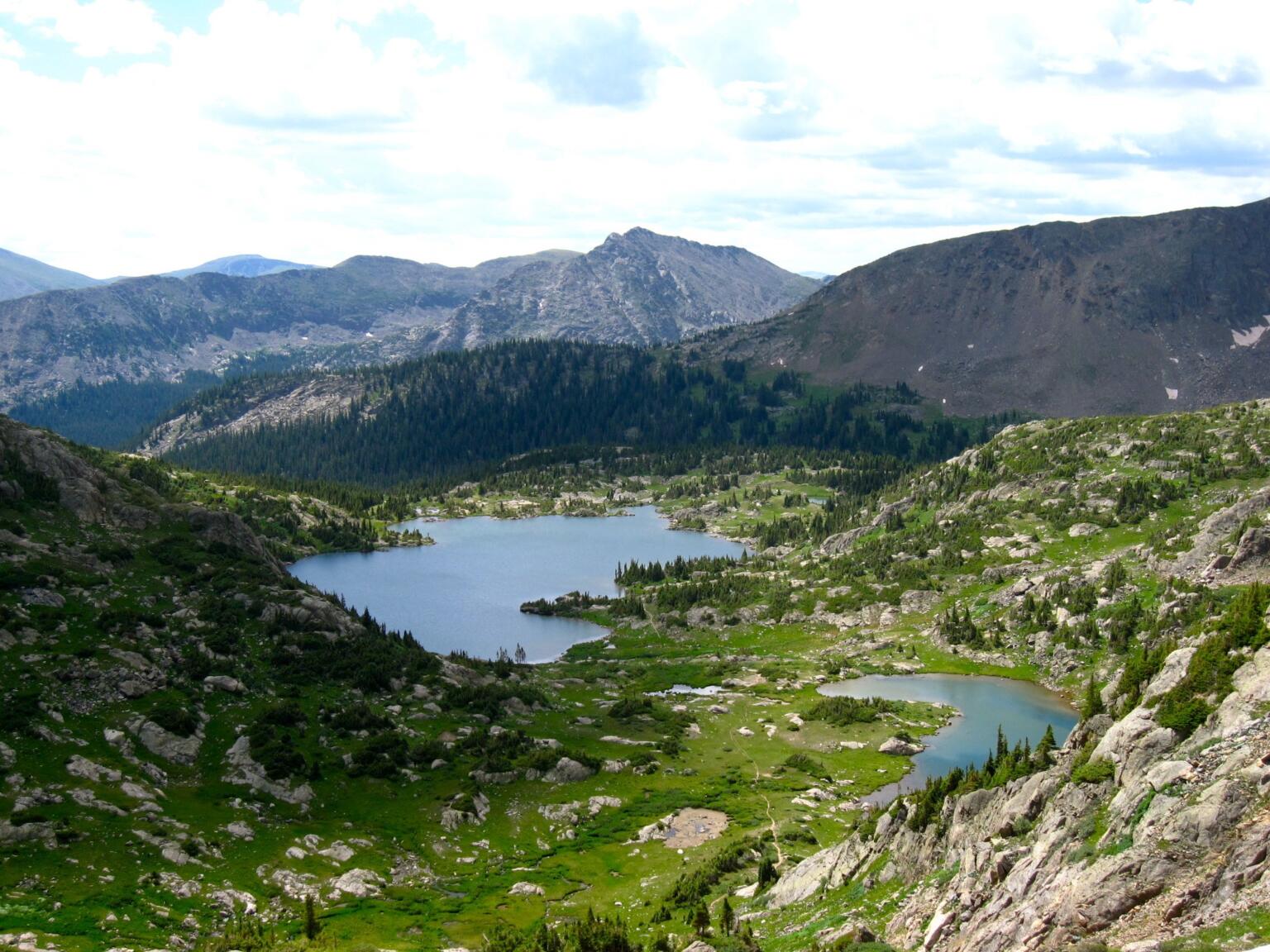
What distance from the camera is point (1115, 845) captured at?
110 ft

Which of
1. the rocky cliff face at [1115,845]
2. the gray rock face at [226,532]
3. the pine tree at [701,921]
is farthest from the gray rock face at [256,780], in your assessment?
the rocky cliff face at [1115,845]

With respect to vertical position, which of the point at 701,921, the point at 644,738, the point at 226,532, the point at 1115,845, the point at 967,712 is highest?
the point at 226,532

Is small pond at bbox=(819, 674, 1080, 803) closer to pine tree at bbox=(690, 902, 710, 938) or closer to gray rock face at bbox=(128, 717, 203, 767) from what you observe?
pine tree at bbox=(690, 902, 710, 938)

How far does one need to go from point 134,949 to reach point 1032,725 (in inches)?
3349

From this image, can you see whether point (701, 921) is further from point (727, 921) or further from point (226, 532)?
point (226, 532)

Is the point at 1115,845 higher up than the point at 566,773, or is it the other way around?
the point at 1115,845

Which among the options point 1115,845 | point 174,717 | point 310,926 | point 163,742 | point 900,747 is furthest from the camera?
point 900,747

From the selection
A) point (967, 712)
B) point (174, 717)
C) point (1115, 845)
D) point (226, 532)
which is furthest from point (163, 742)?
point (967, 712)

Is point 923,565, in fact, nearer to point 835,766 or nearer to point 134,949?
point 835,766

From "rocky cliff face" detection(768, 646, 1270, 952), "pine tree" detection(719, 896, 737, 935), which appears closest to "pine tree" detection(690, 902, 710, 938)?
"pine tree" detection(719, 896, 737, 935)

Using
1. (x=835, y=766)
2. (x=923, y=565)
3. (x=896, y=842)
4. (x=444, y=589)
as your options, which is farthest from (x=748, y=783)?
(x=444, y=589)

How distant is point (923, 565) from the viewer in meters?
156

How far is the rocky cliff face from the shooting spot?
29.5 meters

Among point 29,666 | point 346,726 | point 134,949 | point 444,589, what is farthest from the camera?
point 444,589
